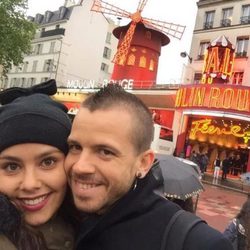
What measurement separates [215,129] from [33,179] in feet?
78.2

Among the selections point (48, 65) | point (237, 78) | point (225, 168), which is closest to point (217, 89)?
point (225, 168)

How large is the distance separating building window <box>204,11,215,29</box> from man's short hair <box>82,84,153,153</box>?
26.8 m

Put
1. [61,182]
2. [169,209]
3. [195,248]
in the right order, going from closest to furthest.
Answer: [195,248], [169,209], [61,182]

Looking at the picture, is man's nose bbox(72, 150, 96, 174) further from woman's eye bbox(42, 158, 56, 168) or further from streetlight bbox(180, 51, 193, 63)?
streetlight bbox(180, 51, 193, 63)

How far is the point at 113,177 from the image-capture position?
1542mm

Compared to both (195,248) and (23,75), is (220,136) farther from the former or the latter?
(23,75)

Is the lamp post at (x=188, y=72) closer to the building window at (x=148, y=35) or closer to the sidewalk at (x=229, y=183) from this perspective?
the building window at (x=148, y=35)

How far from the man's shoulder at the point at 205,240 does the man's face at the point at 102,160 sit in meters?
0.32

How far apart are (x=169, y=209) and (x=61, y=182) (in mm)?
440

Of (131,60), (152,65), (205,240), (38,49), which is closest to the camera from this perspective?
(205,240)

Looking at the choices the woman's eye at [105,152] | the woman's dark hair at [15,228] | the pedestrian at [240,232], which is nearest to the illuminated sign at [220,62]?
the pedestrian at [240,232]

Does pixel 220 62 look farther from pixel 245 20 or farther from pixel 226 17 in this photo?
pixel 226 17

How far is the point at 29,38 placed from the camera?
25578 mm

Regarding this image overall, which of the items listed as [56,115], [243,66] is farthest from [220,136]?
[56,115]
